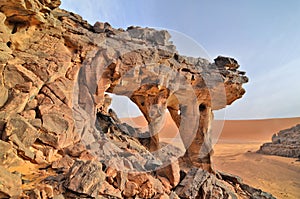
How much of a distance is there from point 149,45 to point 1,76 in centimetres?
578

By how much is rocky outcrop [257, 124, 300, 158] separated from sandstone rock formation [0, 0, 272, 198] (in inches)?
485

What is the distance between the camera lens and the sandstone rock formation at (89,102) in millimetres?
4562

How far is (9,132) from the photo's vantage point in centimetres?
451

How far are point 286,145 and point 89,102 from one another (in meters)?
20.7

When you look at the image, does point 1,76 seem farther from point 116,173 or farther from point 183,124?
point 183,124

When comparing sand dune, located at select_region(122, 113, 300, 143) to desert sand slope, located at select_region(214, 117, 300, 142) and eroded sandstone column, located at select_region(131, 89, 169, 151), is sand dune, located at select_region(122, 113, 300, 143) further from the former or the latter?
eroded sandstone column, located at select_region(131, 89, 169, 151)

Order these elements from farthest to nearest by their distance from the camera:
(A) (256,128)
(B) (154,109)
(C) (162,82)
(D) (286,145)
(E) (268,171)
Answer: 1. (A) (256,128)
2. (D) (286,145)
3. (E) (268,171)
4. (B) (154,109)
5. (C) (162,82)

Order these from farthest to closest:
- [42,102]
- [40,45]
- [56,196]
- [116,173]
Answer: [40,45] → [42,102] → [116,173] → [56,196]

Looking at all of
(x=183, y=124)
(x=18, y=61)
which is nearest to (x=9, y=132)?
(x=18, y=61)

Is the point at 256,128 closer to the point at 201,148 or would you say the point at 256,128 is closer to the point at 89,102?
the point at 201,148

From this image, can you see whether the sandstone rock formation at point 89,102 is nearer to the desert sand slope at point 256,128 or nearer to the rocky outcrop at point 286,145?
the rocky outcrop at point 286,145

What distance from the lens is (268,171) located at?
1614cm

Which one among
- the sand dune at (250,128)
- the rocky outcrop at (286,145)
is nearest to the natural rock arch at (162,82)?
the rocky outcrop at (286,145)

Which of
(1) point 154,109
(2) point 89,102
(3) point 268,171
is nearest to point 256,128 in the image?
(3) point 268,171
